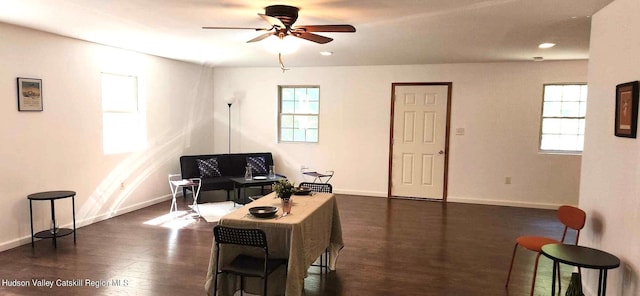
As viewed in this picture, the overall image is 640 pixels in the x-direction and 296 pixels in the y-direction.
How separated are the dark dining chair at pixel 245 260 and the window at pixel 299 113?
4.81 metres

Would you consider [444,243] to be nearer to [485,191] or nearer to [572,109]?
[485,191]

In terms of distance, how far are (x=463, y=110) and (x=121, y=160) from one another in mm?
5306

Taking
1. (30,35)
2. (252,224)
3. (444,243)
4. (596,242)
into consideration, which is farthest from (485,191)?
(30,35)

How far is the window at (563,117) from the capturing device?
246 inches

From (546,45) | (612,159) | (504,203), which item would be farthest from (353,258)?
(504,203)

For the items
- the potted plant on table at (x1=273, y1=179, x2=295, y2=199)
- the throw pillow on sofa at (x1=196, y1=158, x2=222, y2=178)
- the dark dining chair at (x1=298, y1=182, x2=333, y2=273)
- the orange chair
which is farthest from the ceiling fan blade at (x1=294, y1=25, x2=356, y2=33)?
the throw pillow on sofa at (x1=196, y1=158, x2=222, y2=178)

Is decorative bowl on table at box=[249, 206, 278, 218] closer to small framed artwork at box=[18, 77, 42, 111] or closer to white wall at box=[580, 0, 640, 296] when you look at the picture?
white wall at box=[580, 0, 640, 296]

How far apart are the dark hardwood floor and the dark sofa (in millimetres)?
1019

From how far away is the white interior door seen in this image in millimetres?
6762

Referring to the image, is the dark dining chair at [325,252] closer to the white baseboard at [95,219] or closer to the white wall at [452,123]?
the white baseboard at [95,219]

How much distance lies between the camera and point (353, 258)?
3.94 m

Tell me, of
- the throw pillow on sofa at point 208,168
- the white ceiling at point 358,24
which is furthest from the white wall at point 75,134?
the throw pillow on sofa at point 208,168

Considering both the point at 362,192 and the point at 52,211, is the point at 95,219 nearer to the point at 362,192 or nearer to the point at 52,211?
the point at 52,211

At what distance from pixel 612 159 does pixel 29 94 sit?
5.36 meters
